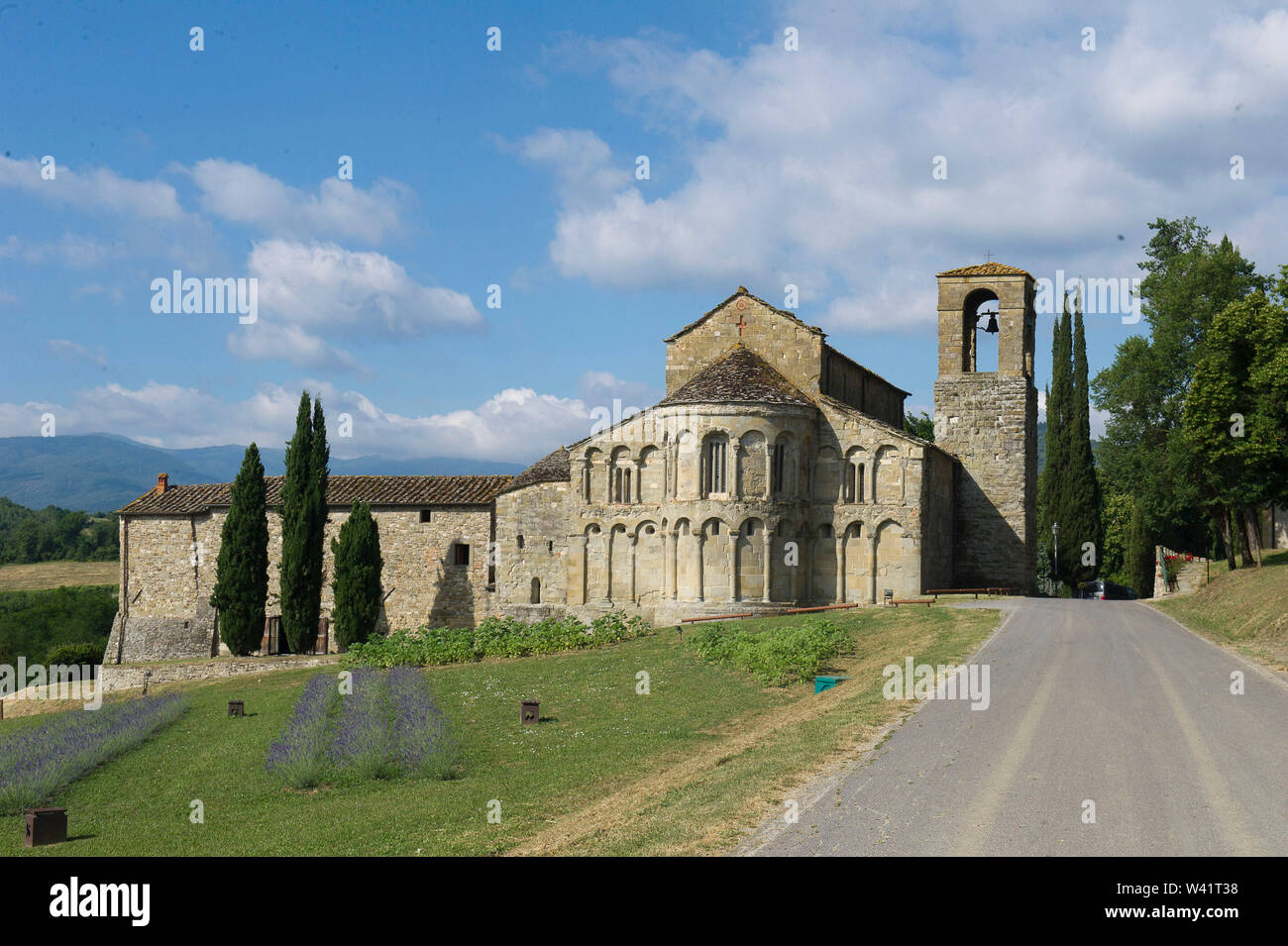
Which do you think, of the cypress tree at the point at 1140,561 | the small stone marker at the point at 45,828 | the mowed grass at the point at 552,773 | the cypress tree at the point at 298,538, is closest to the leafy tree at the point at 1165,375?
the cypress tree at the point at 1140,561

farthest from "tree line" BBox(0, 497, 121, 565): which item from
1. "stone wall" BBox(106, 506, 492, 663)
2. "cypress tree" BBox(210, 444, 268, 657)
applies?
"cypress tree" BBox(210, 444, 268, 657)

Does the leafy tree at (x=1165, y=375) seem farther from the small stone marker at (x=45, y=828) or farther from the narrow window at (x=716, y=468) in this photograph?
the small stone marker at (x=45, y=828)

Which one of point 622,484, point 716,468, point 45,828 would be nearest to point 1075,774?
point 45,828

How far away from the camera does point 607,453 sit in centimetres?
3969

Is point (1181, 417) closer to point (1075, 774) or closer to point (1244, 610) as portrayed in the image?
point (1244, 610)

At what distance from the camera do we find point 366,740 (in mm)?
18688

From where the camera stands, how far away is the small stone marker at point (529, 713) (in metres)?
21.3

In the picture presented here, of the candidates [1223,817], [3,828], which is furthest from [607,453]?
[1223,817]

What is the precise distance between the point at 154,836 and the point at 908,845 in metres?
10.4

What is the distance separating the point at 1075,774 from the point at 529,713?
11534mm

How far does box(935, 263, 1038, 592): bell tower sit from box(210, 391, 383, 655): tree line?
25.1 metres

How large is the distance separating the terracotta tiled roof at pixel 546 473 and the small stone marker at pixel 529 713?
21001 mm
